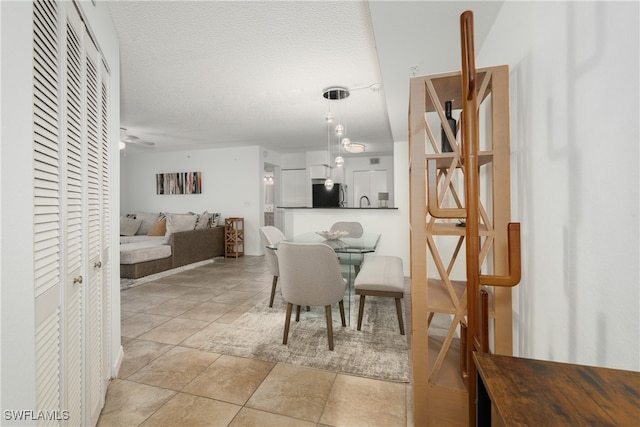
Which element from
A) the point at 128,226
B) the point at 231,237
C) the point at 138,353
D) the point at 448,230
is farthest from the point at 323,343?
the point at 128,226

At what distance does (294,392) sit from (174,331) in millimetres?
1420

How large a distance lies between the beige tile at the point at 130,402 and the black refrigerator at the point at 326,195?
5.20 meters

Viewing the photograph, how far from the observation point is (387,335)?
2.43m

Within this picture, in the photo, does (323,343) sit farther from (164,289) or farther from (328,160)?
(328,160)

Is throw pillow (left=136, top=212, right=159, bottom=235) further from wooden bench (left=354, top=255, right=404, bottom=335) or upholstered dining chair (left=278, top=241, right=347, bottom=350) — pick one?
wooden bench (left=354, top=255, right=404, bottom=335)

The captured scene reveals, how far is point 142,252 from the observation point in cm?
436

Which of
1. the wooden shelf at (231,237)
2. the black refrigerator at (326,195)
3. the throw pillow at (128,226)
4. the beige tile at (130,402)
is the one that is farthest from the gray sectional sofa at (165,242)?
the beige tile at (130,402)

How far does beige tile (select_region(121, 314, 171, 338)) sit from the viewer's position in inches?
98.6

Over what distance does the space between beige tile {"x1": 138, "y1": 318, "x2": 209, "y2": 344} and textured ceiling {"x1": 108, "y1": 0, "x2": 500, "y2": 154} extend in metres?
2.41

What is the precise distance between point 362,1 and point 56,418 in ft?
8.12

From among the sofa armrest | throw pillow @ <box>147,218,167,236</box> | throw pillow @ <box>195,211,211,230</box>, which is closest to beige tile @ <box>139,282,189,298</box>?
the sofa armrest

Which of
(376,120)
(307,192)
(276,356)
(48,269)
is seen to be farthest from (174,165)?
(48,269)

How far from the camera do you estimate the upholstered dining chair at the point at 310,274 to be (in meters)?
2.08

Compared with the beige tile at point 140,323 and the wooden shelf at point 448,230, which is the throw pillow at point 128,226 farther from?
the wooden shelf at point 448,230
